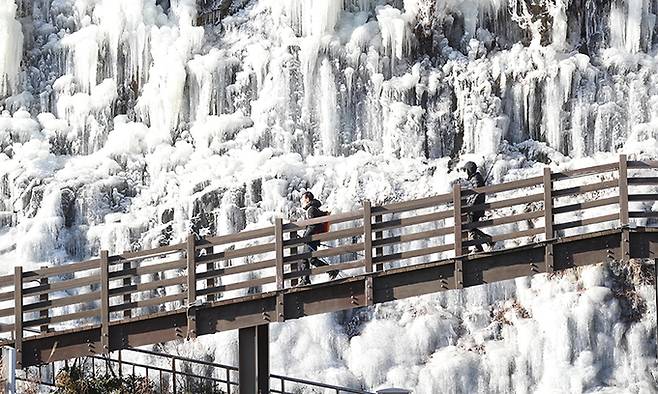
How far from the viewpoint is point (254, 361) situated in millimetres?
Answer: 21531

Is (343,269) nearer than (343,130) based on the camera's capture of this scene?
Yes

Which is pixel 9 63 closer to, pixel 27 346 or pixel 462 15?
pixel 462 15

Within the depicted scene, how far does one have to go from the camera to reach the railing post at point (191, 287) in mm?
21516

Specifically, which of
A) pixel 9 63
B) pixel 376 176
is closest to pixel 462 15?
pixel 376 176

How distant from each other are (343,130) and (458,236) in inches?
448

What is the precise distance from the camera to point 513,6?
108ft

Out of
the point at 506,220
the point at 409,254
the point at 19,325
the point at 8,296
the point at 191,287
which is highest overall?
the point at 506,220

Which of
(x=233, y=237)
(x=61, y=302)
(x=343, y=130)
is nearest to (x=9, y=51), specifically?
(x=343, y=130)

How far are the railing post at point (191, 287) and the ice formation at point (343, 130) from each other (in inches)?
349

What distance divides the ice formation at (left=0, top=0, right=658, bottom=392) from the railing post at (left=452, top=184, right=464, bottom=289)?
877 centimetres

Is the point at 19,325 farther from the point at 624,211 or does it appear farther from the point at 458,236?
the point at 624,211

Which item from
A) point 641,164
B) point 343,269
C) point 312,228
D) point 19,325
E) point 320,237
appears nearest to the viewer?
point 641,164

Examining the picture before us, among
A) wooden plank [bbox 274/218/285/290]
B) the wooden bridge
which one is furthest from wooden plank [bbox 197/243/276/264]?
wooden plank [bbox 274/218/285/290]

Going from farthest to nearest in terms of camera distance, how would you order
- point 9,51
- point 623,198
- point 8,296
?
point 9,51 → point 8,296 → point 623,198
